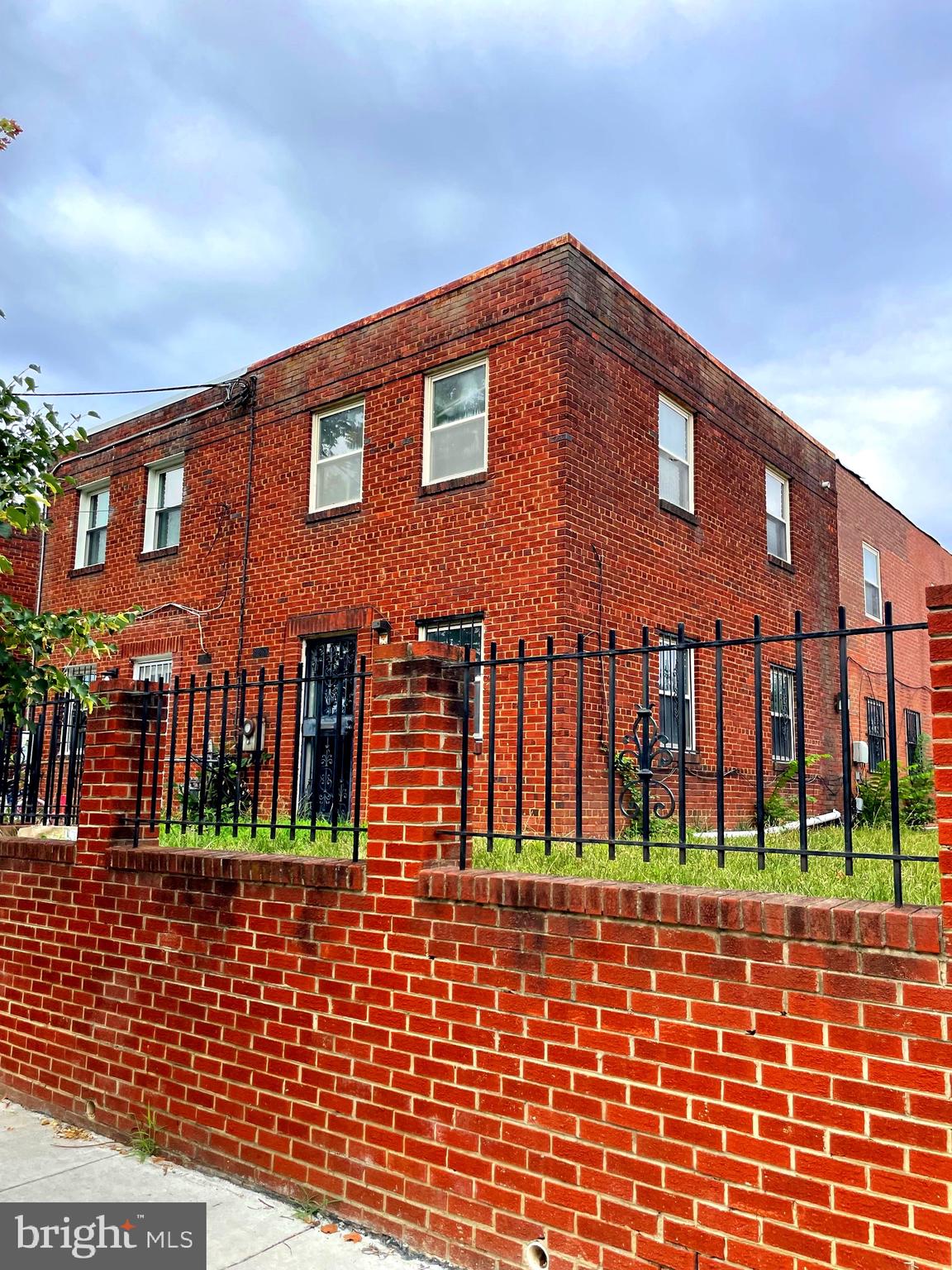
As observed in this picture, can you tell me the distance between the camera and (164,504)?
1498 centimetres

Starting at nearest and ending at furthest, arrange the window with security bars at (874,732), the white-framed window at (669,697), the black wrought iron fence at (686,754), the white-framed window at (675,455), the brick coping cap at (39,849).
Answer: the brick coping cap at (39,849) → the black wrought iron fence at (686,754) → the white-framed window at (669,697) → the white-framed window at (675,455) → the window with security bars at (874,732)

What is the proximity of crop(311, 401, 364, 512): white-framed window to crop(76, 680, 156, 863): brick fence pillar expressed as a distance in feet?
22.7

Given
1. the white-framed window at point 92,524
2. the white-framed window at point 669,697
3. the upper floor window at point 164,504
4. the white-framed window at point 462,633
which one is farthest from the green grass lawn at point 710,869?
the white-framed window at point 92,524

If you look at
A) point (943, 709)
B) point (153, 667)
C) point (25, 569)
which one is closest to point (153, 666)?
point (153, 667)

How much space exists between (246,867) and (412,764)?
1121mm

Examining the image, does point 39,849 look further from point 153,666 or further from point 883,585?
point 883,585

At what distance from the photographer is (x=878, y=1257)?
9.17 feet

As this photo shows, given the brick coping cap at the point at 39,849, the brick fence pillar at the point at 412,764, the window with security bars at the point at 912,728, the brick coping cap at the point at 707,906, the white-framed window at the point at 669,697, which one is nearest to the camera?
the brick coping cap at the point at 707,906

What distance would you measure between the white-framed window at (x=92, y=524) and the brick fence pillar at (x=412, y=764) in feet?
41.9

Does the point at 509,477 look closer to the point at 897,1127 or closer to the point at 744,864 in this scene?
the point at 744,864

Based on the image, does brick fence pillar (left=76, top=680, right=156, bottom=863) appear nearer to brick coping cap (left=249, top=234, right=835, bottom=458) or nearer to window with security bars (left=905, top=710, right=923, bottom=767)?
brick coping cap (left=249, top=234, right=835, bottom=458)

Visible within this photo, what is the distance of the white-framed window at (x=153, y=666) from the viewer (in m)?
14.1

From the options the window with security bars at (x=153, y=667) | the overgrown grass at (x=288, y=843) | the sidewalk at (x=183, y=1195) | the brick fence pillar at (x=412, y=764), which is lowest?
the sidewalk at (x=183, y=1195)

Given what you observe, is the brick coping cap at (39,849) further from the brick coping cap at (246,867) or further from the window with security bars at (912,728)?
the window with security bars at (912,728)
